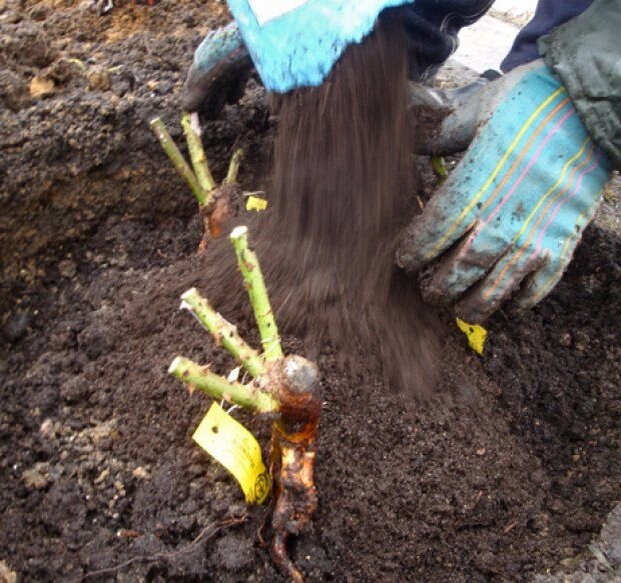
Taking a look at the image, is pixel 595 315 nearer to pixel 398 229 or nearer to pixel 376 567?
pixel 398 229

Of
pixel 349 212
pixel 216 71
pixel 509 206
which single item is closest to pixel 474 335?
pixel 509 206

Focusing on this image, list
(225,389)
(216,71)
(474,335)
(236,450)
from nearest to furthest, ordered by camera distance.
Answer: (225,389), (236,450), (474,335), (216,71)

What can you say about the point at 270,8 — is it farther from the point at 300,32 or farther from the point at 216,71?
the point at 216,71

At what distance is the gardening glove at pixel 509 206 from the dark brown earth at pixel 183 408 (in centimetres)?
22

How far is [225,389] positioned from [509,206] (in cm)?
70

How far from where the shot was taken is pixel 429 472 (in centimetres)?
126

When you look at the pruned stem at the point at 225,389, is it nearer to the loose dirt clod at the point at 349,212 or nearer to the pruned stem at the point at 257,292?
the pruned stem at the point at 257,292

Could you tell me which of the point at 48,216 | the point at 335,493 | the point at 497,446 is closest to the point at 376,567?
the point at 335,493

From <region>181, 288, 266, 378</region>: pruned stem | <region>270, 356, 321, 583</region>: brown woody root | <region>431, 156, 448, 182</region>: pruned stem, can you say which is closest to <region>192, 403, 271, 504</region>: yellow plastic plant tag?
<region>270, 356, 321, 583</region>: brown woody root

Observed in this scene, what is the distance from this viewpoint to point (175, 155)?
5.66ft

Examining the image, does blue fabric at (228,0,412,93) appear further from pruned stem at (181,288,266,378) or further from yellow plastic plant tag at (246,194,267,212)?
pruned stem at (181,288,266,378)

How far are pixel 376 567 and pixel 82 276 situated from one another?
3.79 ft

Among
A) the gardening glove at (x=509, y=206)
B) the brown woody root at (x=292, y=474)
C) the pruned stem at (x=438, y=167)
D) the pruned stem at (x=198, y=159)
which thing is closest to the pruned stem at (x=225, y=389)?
the brown woody root at (x=292, y=474)

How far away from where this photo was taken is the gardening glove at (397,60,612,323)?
1286mm
